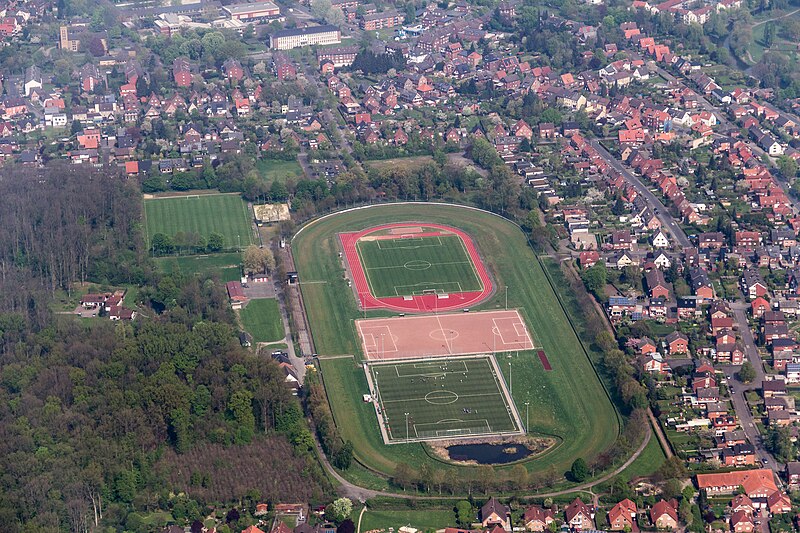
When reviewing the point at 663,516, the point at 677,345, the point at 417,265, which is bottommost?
the point at 417,265

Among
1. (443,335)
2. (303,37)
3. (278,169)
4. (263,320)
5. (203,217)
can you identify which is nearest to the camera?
(443,335)

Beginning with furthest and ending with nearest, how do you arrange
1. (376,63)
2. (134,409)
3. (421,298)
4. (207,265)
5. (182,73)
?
(376,63) → (182,73) → (207,265) → (421,298) → (134,409)

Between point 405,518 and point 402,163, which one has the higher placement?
point 405,518

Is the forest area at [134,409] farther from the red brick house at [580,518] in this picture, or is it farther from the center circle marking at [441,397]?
the red brick house at [580,518]

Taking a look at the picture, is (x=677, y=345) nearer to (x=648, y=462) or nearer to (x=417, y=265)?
(x=648, y=462)

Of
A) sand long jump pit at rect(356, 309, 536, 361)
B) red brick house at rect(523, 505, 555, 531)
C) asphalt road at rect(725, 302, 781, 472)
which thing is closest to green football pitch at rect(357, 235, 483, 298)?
sand long jump pit at rect(356, 309, 536, 361)

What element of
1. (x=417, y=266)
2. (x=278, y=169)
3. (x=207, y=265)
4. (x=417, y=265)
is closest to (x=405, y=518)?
(x=417, y=266)
